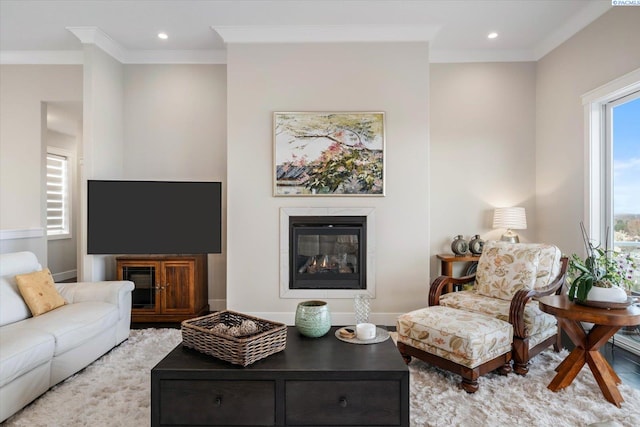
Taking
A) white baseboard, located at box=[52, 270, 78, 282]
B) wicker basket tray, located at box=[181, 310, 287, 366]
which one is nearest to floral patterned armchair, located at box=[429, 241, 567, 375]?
wicker basket tray, located at box=[181, 310, 287, 366]

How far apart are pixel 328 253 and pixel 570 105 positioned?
285 cm

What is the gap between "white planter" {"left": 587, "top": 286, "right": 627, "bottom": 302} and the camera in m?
2.29

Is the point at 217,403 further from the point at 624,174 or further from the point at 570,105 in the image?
the point at 570,105

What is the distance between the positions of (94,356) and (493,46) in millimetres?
4906

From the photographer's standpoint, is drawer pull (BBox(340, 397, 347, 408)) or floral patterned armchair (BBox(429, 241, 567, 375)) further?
floral patterned armchair (BBox(429, 241, 567, 375))

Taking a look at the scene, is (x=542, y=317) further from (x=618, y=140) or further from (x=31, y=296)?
(x=31, y=296)

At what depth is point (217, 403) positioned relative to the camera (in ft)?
5.75

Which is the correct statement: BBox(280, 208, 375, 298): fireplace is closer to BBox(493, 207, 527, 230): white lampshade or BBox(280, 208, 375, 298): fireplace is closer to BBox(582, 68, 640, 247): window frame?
BBox(493, 207, 527, 230): white lampshade

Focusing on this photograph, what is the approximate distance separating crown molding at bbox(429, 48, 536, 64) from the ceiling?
0.01m

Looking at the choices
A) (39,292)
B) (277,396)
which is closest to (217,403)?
(277,396)

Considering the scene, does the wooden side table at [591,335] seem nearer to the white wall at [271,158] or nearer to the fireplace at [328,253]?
the white wall at [271,158]

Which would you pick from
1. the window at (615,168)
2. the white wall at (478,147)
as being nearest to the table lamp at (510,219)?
the white wall at (478,147)

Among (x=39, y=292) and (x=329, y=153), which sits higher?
(x=329, y=153)

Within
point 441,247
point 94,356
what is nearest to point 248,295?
point 94,356
